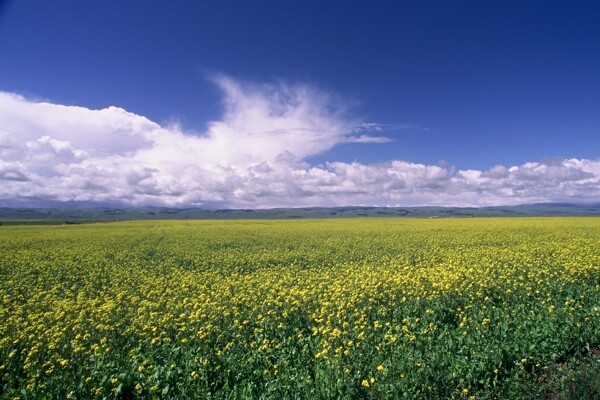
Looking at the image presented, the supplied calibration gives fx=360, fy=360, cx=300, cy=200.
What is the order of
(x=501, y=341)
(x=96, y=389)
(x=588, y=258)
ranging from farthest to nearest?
(x=588, y=258) → (x=501, y=341) → (x=96, y=389)

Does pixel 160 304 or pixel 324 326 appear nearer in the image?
pixel 324 326

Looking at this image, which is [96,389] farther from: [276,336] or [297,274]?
[297,274]

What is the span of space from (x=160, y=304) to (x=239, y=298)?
233cm

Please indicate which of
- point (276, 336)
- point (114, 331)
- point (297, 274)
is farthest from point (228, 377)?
point (297, 274)

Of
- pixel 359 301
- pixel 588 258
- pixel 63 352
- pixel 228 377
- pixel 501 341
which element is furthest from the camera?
pixel 588 258

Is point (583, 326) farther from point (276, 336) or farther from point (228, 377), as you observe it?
point (228, 377)

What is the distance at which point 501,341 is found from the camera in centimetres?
682

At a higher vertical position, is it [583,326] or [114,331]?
[583,326]

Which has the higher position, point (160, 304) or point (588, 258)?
point (588, 258)

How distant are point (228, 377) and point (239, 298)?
431 cm

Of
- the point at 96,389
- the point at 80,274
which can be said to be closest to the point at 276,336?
the point at 96,389

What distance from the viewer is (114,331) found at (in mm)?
8469

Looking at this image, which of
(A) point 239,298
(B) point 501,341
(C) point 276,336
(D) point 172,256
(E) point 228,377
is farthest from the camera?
(D) point 172,256

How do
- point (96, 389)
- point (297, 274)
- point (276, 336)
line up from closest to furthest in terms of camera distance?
1. point (96, 389)
2. point (276, 336)
3. point (297, 274)
